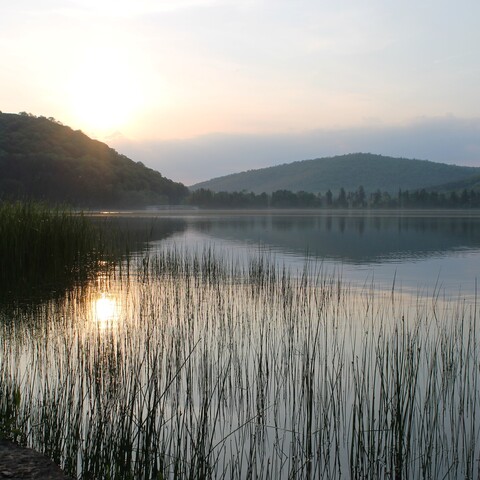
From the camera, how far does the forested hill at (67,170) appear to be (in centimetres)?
7538

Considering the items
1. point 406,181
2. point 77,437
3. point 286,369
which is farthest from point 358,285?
point 406,181

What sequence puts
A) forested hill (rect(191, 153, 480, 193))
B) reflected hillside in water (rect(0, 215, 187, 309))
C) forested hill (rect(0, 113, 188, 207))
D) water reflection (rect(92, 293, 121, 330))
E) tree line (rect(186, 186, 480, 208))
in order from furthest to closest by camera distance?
forested hill (rect(191, 153, 480, 193))
tree line (rect(186, 186, 480, 208))
forested hill (rect(0, 113, 188, 207))
reflected hillside in water (rect(0, 215, 187, 309))
water reflection (rect(92, 293, 121, 330))

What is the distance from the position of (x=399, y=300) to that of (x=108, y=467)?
9400mm

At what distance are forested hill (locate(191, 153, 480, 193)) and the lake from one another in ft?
539

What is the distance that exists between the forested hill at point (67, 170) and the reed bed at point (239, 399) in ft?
203

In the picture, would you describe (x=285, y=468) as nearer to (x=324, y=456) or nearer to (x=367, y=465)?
(x=324, y=456)

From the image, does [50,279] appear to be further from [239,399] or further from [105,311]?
[239,399]

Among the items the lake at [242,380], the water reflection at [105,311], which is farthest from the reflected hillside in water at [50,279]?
the water reflection at [105,311]

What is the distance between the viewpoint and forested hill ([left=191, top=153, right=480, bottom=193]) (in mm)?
176000

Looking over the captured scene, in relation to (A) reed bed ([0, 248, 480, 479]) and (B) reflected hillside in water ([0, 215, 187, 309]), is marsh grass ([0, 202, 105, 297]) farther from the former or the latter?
(A) reed bed ([0, 248, 480, 479])

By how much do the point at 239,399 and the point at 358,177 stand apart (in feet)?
598

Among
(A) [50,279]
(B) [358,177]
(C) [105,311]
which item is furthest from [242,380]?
(B) [358,177]

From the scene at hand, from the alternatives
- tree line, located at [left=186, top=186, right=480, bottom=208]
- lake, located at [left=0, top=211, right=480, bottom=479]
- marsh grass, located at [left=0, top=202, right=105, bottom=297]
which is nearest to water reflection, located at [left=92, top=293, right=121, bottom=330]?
lake, located at [left=0, top=211, right=480, bottom=479]

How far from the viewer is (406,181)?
578ft
